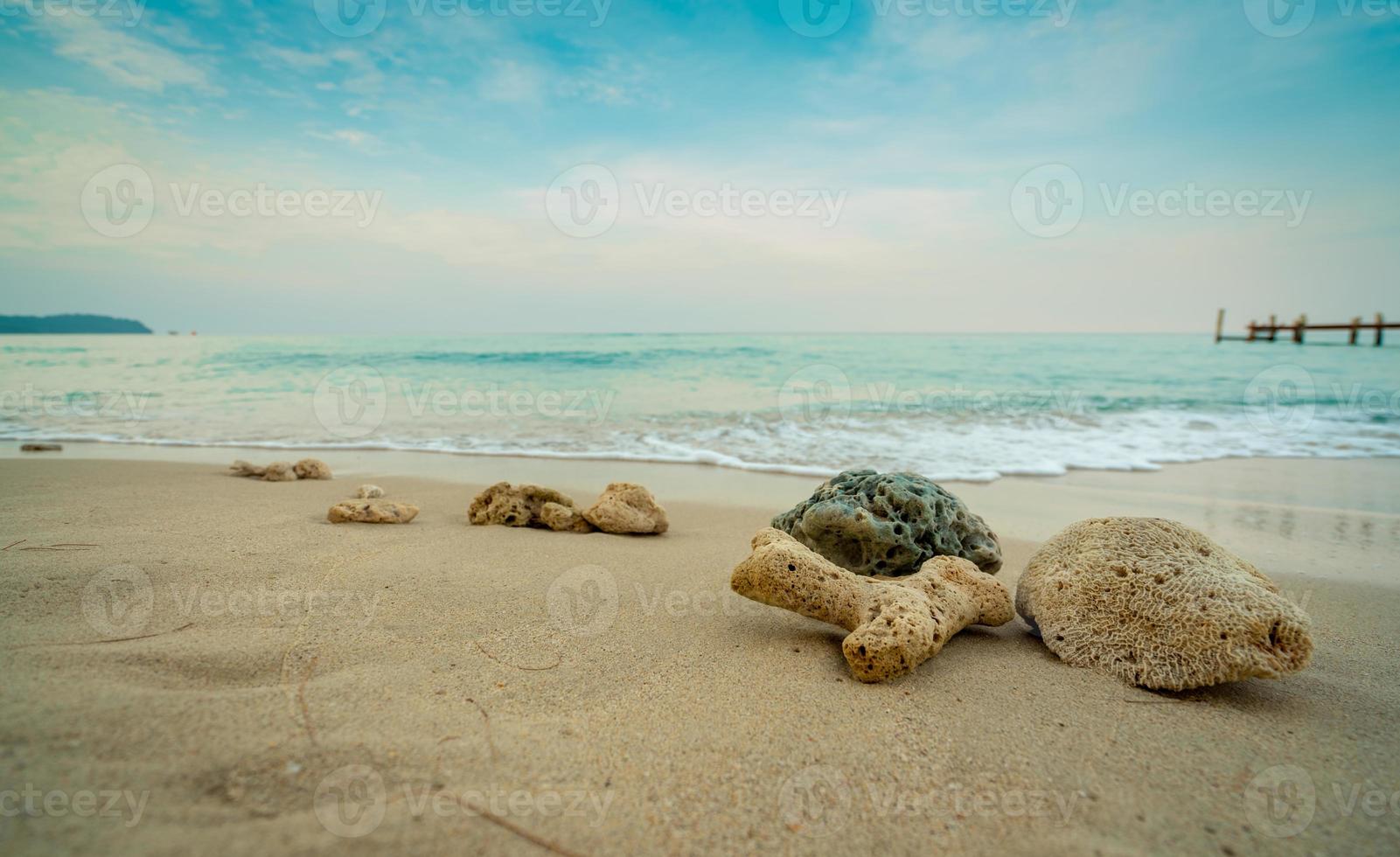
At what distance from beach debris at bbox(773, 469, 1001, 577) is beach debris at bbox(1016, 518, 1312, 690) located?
0.46 m

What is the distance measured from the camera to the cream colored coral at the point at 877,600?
89.2 inches

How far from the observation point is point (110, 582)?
261 cm

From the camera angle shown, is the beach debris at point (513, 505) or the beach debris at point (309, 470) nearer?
the beach debris at point (513, 505)

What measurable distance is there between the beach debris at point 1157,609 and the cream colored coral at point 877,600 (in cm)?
26

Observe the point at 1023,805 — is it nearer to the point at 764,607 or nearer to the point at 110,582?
the point at 764,607

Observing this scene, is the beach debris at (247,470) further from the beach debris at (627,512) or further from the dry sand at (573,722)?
the beach debris at (627,512)

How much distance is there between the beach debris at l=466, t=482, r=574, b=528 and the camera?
435 cm

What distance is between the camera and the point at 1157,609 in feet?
7.71

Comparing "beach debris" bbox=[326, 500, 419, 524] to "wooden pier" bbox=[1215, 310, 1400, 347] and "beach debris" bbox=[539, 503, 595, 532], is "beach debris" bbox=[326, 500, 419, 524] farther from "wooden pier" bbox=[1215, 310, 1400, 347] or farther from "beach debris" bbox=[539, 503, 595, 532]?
"wooden pier" bbox=[1215, 310, 1400, 347]

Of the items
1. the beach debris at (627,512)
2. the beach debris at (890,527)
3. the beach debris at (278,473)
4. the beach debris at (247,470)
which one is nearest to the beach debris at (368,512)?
the beach debris at (627,512)

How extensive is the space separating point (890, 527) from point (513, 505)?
2.49 metres

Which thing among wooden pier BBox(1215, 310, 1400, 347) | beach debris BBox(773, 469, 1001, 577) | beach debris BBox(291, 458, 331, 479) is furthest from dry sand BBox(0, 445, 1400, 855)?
wooden pier BBox(1215, 310, 1400, 347)

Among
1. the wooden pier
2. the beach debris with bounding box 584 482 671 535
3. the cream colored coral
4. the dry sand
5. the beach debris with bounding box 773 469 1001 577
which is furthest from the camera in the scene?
the wooden pier

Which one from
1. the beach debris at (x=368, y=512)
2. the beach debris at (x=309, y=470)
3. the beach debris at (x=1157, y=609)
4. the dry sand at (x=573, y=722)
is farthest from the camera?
the beach debris at (x=309, y=470)
